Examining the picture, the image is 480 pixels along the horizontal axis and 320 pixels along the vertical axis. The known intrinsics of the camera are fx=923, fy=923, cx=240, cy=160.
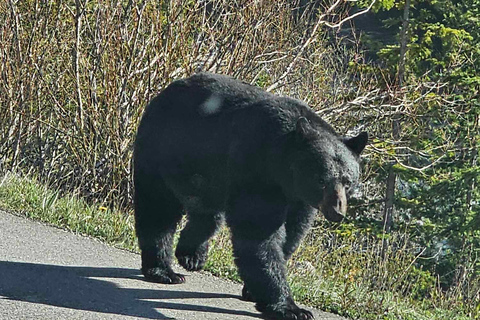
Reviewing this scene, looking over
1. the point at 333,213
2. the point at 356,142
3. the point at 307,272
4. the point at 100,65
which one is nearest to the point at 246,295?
the point at 333,213

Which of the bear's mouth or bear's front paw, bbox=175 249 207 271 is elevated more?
the bear's mouth

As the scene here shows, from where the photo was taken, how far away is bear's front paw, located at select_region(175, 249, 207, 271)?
639 cm

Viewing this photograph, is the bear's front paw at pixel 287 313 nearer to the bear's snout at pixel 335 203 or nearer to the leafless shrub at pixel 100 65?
the bear's snout at pixel 335 203

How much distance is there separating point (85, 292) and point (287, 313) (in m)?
1.26

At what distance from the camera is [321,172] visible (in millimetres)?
5348

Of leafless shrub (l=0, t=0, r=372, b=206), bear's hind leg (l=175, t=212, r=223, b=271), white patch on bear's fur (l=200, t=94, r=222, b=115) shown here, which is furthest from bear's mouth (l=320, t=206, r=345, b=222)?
leafless shrub (l=0, t=0, r=372, b=206)

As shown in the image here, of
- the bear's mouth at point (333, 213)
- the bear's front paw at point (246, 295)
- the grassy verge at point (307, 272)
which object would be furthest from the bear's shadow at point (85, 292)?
the bear's mouth at point (333, 213)

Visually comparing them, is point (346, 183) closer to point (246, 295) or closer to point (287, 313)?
point (287, 313)

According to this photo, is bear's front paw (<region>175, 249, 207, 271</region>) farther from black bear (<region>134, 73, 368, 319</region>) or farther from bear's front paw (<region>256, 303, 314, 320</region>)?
bear's front paw (<region>256, 303, 314, 320</region>)

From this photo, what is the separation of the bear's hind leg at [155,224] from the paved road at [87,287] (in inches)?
4.6

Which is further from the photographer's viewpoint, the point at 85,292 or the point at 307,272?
the point at 307,272

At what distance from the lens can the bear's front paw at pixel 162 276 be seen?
20.0ft

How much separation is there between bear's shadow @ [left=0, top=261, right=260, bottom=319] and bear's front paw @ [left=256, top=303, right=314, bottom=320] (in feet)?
0.73

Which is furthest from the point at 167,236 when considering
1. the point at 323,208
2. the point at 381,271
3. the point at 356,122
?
the point at 356,122
